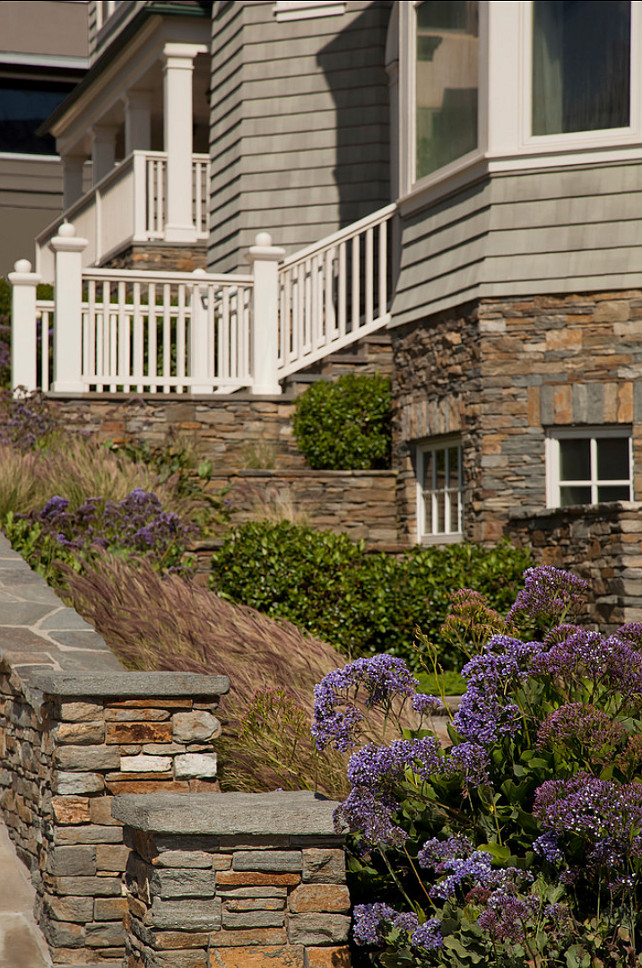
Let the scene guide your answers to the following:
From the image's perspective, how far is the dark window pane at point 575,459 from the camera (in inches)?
348

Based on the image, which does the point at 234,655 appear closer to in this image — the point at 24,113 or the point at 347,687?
the point at 347,687

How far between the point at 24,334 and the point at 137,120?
6.39 meters

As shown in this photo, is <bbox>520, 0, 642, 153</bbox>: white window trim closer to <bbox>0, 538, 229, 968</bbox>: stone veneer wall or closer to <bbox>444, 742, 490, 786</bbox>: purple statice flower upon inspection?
<bbox>0, 538, 229, 968</bbox>: stone veneer wall

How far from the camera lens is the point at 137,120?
1620 cm

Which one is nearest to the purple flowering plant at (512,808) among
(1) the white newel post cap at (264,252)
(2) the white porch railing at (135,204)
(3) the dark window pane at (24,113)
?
(1) the white newel post cap at (264,252)

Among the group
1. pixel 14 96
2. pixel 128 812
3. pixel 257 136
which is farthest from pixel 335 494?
pixel 14 96

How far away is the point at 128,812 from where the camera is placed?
148 inches

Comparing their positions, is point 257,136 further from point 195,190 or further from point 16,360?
point 16,360

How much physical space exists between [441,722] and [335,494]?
3600 mm

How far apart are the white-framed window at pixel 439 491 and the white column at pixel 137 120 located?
7872 mm

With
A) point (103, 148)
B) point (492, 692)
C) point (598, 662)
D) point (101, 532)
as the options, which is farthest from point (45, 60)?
point (598, 662)

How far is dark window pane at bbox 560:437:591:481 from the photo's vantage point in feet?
29.0

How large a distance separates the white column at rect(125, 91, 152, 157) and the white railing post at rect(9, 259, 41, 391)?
19.0 feet

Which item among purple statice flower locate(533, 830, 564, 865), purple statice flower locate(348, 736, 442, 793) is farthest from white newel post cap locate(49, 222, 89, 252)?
purple statice flower locate(533, 830, 564, 865)
